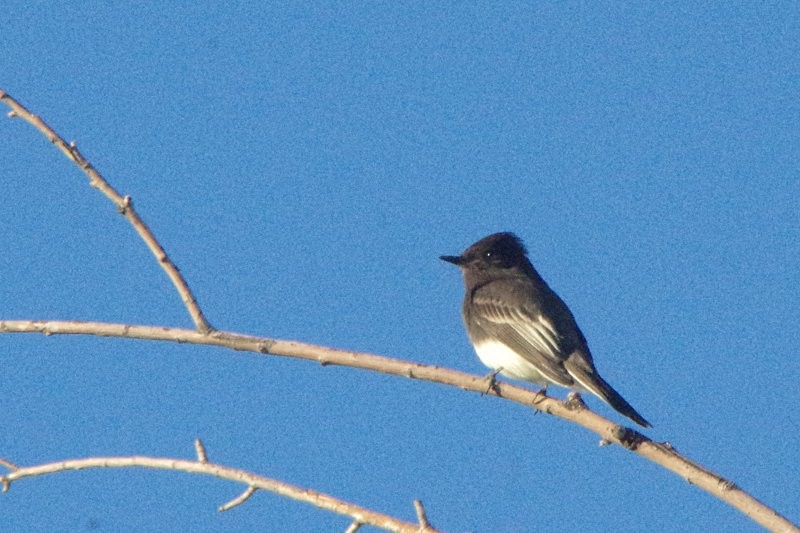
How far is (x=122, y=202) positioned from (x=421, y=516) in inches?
57.8

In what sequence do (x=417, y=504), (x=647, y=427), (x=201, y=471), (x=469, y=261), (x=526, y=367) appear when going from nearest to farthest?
(x=417, y=504) < (x=201, y=471) < (x=647, y=427) < (x=526, y=367) < (x=469, y=261)

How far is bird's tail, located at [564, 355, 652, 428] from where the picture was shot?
21.3 feet

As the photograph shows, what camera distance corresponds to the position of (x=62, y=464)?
145 inches

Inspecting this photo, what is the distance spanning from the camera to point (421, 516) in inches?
129

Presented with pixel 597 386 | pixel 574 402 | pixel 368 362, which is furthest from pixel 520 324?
pixel 368 362

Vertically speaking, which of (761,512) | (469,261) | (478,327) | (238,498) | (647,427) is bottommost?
(761,512)

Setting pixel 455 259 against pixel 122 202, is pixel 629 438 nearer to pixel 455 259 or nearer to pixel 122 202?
pixel 122 202

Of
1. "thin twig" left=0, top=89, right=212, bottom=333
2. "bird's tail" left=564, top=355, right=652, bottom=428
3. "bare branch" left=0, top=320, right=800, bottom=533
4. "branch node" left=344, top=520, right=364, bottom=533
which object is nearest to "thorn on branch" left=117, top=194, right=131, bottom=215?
"thin twig" left=0, top=89, right=212, bottom=333

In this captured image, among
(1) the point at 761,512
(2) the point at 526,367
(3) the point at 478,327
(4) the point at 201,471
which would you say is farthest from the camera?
(3) the point at 478,327

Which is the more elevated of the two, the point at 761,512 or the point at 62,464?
the point at 62,464

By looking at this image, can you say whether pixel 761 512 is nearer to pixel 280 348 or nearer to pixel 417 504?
pixel 417 504

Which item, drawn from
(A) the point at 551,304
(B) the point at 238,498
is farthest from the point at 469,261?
(B) the point at 238,498

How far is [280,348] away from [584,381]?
10.6ft

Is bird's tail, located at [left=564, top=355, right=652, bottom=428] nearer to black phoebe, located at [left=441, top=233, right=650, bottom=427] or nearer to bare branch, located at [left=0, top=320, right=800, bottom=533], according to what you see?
black phoebe, located at [left=441, top=233, right=650, bottom=427]
